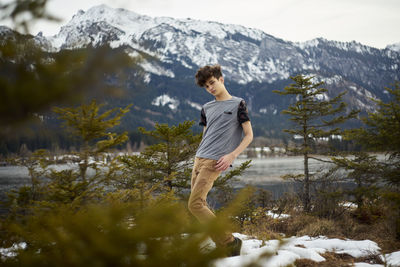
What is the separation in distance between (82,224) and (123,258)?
0.15 metres

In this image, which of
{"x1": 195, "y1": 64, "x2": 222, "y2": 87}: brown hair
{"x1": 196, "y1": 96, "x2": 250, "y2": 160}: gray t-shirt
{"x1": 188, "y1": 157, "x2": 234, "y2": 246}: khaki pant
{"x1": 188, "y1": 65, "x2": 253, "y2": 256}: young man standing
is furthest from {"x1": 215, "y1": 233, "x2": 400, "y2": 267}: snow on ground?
{"x1": 195, "y1": 64, "x2": 222, "y2": 87}: brown hair

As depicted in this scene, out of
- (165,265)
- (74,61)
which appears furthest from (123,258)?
(74,61)

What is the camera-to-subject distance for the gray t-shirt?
2.68m

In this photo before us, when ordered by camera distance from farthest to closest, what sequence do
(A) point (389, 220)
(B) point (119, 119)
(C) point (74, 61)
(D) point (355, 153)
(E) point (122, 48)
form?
(D) point (355, 153)
(A) point (389, 220)
(B) point (119, 119)
(E) point (122, 48)
(C) point (74, 61)

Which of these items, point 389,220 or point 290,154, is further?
point 290,154

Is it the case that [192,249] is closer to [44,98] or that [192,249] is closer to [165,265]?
[165,265]

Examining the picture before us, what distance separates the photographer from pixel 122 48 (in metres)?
1.02

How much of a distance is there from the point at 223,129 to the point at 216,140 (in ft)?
0.46

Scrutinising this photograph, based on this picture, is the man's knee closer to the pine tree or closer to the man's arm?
the man's arm

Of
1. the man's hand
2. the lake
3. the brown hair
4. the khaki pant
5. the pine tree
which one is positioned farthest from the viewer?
the lake

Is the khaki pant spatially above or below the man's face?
below

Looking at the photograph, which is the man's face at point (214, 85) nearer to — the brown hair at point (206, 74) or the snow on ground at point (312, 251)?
the brown hair at point (206, 74)

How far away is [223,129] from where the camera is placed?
2.74 metres

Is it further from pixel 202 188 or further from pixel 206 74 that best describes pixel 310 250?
pixel 206 74
